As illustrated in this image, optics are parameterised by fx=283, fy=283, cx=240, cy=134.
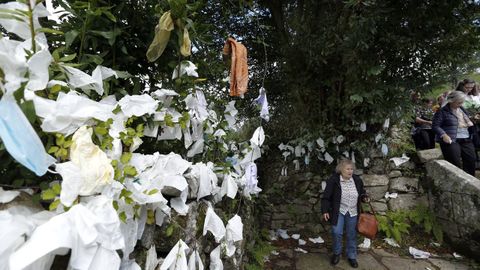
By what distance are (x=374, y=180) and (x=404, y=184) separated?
491mm

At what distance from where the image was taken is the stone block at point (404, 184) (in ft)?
15.8

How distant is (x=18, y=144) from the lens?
0.74 metres

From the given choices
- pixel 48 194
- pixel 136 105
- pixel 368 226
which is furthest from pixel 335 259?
pixel 48 194

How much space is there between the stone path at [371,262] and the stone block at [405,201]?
0.95 meters

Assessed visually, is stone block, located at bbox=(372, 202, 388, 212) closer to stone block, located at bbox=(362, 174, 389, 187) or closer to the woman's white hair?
stone block, located at bbox=(362, 174, 389, 187)

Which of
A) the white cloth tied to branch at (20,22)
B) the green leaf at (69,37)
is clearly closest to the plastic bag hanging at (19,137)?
the white cloth tied to branch at (20,22)

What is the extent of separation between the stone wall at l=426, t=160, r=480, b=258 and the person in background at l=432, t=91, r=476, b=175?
228 mm

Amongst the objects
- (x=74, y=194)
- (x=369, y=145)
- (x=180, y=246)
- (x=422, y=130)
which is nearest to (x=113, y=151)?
(x=74, y=194)

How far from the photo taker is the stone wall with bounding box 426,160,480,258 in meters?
3.69

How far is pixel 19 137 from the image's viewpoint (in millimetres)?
741

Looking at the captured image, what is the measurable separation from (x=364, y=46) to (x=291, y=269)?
9.74ft

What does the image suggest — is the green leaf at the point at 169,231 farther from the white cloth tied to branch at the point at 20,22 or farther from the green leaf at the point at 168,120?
the white cloth tied to branch at the point at 20,22

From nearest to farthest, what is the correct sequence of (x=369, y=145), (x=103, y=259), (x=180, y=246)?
(x=103, y=259), (x=180, y=246), (x=369, y=145)

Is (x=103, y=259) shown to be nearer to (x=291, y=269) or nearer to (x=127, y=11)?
(x=127, y=11)
